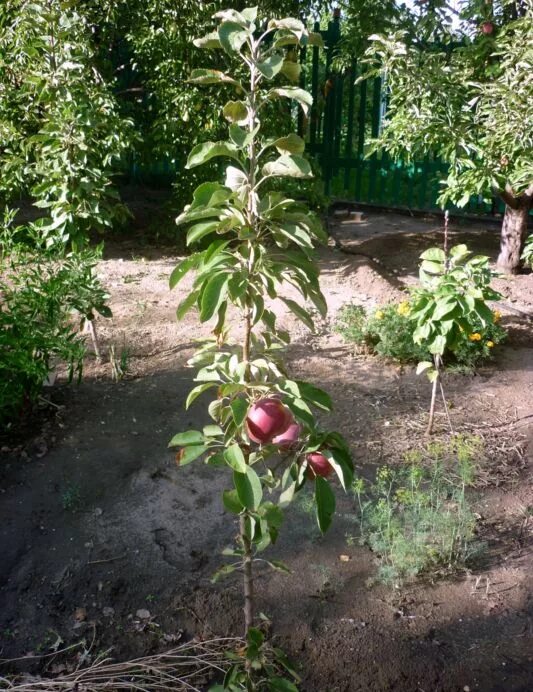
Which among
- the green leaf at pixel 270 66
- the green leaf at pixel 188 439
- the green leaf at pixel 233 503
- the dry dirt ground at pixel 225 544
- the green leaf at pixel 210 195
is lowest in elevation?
the dry dirt ground at pixel 225 544

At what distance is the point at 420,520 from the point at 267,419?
5.54 feet

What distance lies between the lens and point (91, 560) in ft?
9.75

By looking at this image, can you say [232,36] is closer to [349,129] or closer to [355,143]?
[349,129]

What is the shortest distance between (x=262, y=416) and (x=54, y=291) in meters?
2.23

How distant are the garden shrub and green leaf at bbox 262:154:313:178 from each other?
9.70 ft

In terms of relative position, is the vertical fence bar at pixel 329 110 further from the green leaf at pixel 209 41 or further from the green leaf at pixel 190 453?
the green leaf at pixel 190 453

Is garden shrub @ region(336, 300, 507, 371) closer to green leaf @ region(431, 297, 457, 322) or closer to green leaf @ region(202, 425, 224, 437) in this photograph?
green leaf @ region(431, 297, 457, 322)

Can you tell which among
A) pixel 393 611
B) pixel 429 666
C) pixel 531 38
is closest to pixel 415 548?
pixel 393 611

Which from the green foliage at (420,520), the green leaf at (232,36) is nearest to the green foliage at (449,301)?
the green foliage at (420,520)

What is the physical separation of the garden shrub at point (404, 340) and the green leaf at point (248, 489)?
9.72ft

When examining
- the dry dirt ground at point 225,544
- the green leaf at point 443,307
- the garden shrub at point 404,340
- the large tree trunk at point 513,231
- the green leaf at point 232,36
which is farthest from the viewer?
the large tree trunk at point 513,231

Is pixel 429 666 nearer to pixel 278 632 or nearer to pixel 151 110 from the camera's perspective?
pixel 278 632

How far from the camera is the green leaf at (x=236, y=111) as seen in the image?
1.79m

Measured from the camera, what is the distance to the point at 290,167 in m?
1.68
